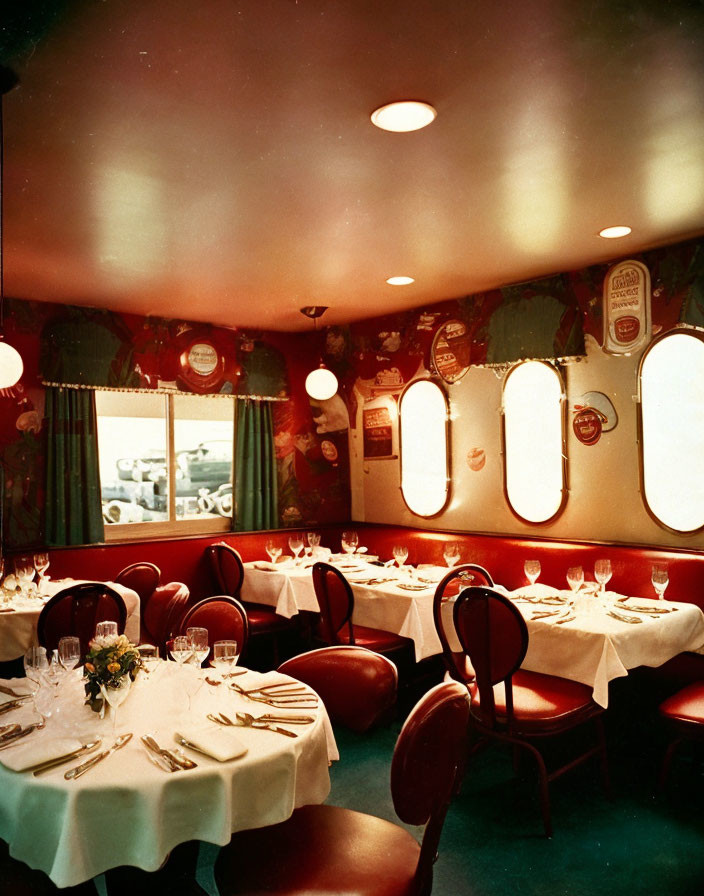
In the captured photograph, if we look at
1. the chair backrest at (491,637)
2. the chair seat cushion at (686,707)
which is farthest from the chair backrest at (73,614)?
the chair seat cushion at (686,707)

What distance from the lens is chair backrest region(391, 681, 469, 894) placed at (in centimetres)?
188

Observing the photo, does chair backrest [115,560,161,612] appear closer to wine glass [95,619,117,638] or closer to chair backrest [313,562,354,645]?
chair backrest [313,562,354,645]

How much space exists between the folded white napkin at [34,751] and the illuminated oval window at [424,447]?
4522 millimetres

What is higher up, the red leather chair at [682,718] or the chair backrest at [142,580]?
the chair backrest at [142,580]

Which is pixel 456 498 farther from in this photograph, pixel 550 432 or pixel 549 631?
pixel 549 631

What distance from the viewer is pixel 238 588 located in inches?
223

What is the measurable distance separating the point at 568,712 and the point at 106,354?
462cm

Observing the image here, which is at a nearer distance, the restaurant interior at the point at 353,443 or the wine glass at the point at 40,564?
the restaurant interior at the point at 353,443

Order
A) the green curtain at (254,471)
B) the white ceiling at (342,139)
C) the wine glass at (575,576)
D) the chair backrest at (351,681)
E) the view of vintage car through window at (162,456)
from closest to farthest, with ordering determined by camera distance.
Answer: the white ceiling at (342,139)
the chair backrest at (351,681)
the wine glass at (575,576)
the view of vintage car through window at (162,456)
the green curtain at (254,471)

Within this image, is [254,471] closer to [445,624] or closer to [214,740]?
[445,624]

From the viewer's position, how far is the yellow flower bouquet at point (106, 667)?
221 centimetres

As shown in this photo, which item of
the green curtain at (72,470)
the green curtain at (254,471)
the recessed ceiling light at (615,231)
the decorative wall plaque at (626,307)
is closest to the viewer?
the recessed ceiling light at (615,231)

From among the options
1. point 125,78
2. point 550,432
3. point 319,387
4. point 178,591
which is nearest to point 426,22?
point 125,78

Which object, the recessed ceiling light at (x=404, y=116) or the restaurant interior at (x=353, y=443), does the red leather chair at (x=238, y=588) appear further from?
the recessed ceiling light at (x=404, y=116)
